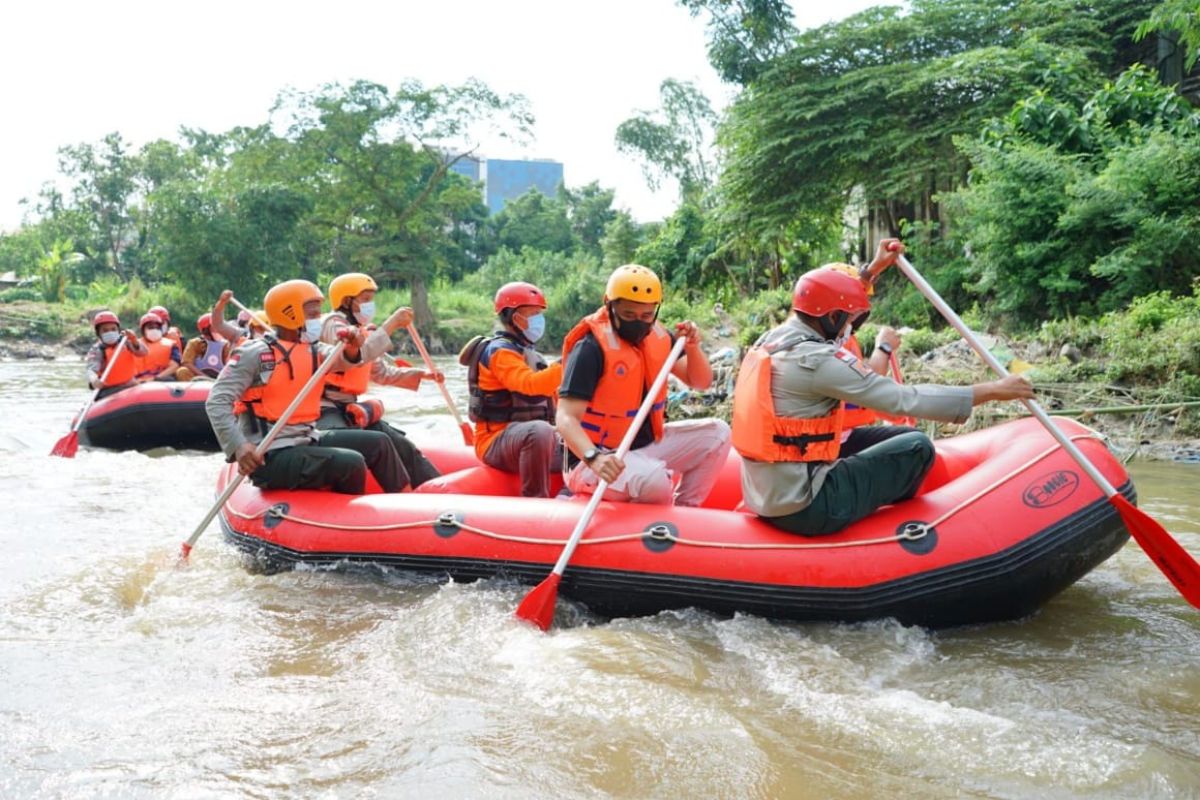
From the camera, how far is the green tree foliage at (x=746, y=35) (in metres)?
16.9

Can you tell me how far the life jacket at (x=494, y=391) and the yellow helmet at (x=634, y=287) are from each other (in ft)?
2.69

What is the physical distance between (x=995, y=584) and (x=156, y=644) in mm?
3108

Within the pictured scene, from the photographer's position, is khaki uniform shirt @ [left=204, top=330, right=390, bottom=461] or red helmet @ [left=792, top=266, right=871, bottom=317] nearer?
red helmet @ [left=792, top=266, right=871, bottom=317]

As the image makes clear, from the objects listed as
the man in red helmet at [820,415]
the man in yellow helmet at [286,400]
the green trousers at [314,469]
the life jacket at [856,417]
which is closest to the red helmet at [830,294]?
the man in red helmet at [820,415]

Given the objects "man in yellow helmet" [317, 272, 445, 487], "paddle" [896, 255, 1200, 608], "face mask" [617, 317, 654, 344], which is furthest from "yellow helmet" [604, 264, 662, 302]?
"man in yellow helmet" [317, 272, 445, 487]

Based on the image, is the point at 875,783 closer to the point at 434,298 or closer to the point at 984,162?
the point at 984,162

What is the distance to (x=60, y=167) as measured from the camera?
119 feet

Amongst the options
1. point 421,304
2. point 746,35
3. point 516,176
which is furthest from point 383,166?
point 516,176

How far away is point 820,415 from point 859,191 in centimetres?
1401

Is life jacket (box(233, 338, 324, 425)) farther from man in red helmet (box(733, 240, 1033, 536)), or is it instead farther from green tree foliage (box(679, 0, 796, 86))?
green tree foliage (box(679, 0, 796, 86))

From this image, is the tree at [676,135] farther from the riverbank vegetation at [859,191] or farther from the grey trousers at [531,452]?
the grey trousers at [531,452]

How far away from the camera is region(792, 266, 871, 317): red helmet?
3.62 m

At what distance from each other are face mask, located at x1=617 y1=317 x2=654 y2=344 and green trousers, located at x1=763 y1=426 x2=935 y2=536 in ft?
3.02

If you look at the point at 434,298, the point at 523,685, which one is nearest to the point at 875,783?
the point at 523,685
